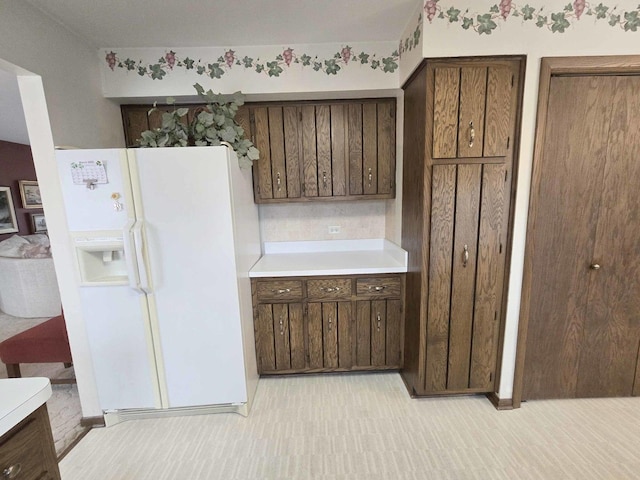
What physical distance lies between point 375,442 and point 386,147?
2050mm

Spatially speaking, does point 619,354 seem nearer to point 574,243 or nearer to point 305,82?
point 574,243

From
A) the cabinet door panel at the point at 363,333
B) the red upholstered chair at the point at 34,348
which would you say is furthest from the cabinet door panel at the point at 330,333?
the red upholstered chair at the point at 34,348

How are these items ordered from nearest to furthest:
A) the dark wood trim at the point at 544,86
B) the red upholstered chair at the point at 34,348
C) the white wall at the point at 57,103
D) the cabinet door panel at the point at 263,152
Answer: the white wall at the point at 57,103
the dark wood trim at the point at 544,86
the red upholstered chair at the point at 34,348
the cabinet door panel at the point at 263,152

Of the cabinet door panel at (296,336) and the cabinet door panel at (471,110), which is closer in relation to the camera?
the cabinet door panel at (471,110)

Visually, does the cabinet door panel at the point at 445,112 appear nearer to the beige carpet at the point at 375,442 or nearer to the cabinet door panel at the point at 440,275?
the cabinet door panel at the point at 440,275

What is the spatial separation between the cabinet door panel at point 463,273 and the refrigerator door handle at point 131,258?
1920 mm

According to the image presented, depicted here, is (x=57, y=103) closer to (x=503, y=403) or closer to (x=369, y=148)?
(x=369, y=148)

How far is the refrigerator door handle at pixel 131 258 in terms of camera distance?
5.37ft

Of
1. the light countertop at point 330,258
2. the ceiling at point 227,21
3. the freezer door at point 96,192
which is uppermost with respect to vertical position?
the ceiling at point 227,21

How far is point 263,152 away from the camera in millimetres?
→ 2309

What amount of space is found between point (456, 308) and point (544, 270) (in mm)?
600

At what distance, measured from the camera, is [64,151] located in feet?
5.32

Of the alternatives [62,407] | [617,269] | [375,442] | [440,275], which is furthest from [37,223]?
[617,269]

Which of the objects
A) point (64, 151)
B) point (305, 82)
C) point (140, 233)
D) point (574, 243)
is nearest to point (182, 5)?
point (305, 82)
